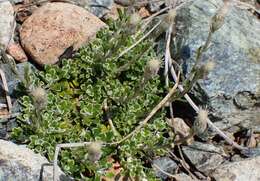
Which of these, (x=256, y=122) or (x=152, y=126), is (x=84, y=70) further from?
(x=256, y=122)

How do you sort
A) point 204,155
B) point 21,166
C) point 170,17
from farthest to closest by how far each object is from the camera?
point 204,155 → point 170,17 → point 21,166

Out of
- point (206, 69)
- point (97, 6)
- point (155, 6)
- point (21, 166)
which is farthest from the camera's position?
point (155, 6)

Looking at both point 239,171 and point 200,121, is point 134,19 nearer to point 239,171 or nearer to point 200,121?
point 200,121

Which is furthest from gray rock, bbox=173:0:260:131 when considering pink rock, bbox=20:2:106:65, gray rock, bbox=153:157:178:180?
pink rock, bbox=20:2:106:65

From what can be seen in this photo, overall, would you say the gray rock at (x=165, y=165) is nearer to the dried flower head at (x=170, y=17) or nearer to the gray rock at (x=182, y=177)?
the gray rock at (x=182, y=177)

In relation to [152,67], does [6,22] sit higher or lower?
lower

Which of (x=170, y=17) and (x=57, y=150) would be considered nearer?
(x=57, y=150)

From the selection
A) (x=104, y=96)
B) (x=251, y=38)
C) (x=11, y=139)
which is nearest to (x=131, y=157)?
(x=104, y=96)

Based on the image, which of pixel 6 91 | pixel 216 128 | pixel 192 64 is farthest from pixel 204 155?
pixel 6 91

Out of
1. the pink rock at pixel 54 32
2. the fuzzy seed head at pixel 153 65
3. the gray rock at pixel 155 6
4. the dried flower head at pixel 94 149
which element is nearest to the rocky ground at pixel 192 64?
the pink rock at pixel 54 32
